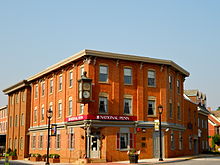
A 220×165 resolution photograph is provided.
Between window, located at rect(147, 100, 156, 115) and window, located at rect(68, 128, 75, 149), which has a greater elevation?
window, located at rect(147, 100, 156, 115)

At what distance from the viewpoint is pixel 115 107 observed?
120ft

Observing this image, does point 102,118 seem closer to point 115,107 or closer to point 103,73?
point 115,107

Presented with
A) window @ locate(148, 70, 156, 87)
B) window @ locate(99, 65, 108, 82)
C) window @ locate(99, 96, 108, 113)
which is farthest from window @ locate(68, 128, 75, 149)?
window @ locate(148, 70, 156, 87)

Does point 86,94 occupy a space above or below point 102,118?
→ above

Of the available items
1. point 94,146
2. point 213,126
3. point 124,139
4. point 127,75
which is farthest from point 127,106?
point 213,126

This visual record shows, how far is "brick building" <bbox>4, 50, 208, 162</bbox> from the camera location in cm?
3525

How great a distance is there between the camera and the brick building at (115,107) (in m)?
35.2

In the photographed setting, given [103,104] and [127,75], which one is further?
[127,75]

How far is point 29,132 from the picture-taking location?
5212cm

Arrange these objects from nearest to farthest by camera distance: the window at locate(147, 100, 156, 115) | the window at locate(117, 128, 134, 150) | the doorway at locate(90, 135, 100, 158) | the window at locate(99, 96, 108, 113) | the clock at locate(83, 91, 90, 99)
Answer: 1. the clock at locate(83, 91, 90, 99)
2. the doorway at locate(90, 135, 100, 158)
3. the window at locate(117, 128, 134, 150)
4. the window at locate(99, 96, 108, 113)
5. the window at locate(147, 100, 156, 115)

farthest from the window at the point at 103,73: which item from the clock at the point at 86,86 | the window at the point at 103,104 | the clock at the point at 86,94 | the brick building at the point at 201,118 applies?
the brick building at the point at 201,118

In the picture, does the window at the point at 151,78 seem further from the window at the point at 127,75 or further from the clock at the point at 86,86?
the clock at the point at 86,86

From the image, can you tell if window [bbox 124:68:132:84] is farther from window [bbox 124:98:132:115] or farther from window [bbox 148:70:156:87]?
window [bbox 148:70:156:87]

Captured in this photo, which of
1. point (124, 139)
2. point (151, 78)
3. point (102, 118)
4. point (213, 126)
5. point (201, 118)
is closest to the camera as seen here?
point (102, 118)
